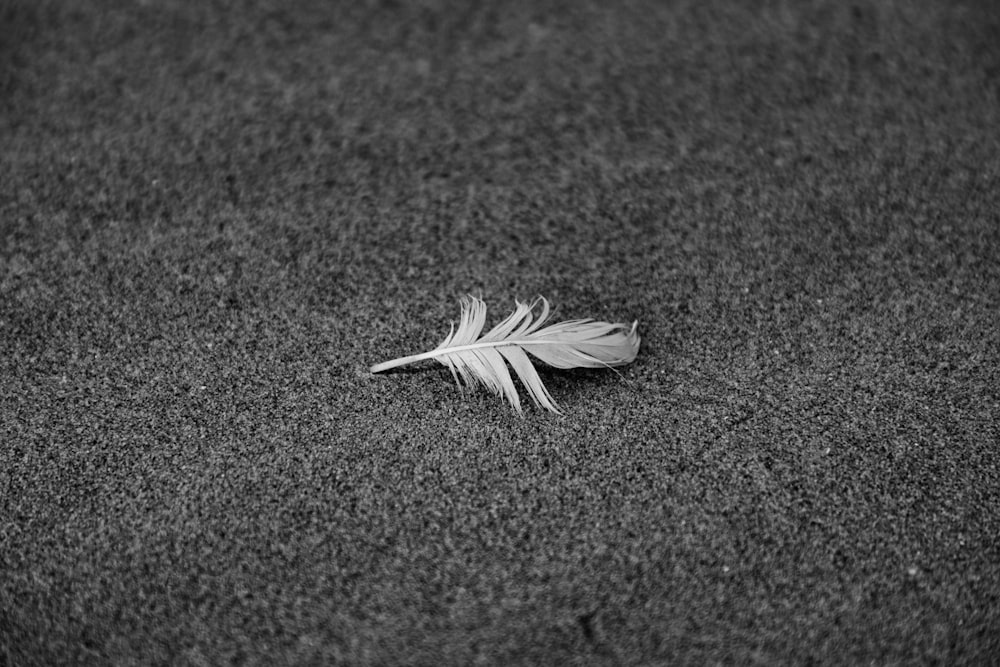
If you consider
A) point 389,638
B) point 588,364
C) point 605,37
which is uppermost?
point 605,37

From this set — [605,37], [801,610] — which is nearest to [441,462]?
[801,610]

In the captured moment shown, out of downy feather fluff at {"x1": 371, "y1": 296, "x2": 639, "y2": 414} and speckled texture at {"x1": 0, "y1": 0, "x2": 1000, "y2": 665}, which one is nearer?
speckled texture at {"x1": 0, "y1": 0, "x2": 1000, "y2": 665}

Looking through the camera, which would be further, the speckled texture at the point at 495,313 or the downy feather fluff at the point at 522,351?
the downy feather fluff at the point at 522,351

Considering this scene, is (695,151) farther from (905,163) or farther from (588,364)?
(588,364)
